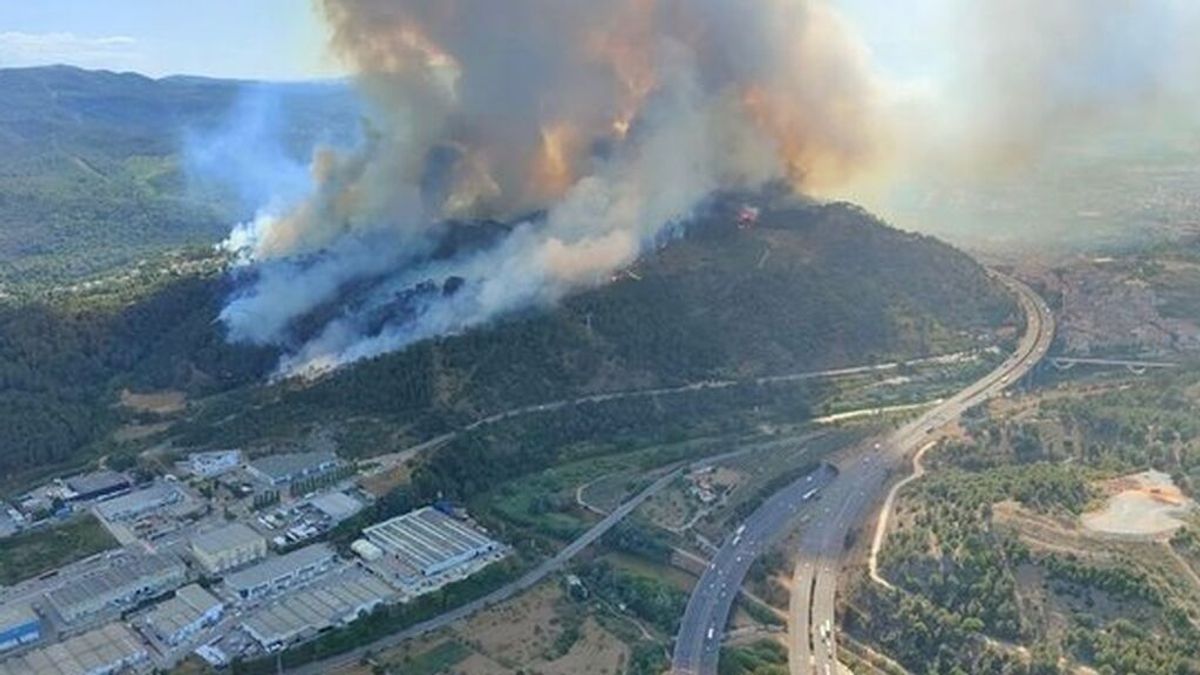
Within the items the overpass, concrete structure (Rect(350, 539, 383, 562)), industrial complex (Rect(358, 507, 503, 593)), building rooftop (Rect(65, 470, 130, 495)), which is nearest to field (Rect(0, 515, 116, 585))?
building rooftop (Rect(65, 470, 130, 495))

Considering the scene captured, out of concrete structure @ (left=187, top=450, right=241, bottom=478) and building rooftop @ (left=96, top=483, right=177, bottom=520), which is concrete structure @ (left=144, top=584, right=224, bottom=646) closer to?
building rooftop @ (left=96, top=483, right=177, bottom=520)

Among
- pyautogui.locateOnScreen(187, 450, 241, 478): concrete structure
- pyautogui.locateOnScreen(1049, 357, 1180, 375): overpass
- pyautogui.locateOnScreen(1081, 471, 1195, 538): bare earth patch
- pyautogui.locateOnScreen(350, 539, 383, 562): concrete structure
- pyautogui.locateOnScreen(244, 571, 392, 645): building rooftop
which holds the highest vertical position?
pyautogui.locateOnScreen(1049, 357, 1180, 375): overpass

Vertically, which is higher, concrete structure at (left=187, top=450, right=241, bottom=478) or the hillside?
the hillside

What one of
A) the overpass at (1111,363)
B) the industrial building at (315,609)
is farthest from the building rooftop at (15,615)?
the overpass at (1111,363)

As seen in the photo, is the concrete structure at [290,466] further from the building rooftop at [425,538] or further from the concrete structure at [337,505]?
the building rooftop at [425,538]

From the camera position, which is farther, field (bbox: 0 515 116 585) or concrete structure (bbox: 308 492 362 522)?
concrete structure (bbox: 308 492 362 522)

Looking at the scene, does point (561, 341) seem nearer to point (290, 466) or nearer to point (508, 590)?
point (290, 466)
